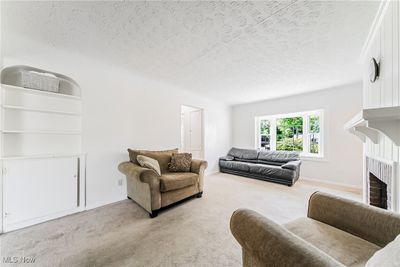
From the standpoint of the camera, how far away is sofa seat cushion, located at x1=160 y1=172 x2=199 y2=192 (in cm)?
221

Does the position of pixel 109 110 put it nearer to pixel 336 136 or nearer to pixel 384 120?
pixel 384 120

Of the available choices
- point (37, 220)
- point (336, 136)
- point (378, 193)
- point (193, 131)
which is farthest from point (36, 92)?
point (336, 136)

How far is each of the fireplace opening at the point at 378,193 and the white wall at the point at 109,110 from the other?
3240mm

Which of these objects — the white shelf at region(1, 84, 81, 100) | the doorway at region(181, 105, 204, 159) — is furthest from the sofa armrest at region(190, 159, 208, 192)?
the white shelf at region(1, 84, 81, 100)

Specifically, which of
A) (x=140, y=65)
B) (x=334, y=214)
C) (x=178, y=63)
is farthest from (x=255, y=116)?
(x=334, y=214)

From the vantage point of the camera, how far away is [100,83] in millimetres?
2551

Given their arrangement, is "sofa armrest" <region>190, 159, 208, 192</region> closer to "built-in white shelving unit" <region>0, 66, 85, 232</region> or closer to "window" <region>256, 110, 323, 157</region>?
"built-in white shelving unit" <region>0, 66, 85, 232</region>

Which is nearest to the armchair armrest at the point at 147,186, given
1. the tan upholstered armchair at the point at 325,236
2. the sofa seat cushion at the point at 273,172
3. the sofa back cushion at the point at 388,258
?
the tan upholstered armchair at the point at 325,236

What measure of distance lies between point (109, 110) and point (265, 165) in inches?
147

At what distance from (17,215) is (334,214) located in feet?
10.3

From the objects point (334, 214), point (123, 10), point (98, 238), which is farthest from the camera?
point (98, 238)

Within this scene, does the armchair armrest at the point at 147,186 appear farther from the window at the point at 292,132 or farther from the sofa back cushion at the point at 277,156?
the window at the point at 292,132

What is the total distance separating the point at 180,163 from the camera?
2.85 meters

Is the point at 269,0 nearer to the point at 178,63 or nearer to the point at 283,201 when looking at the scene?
the point at 178,63
